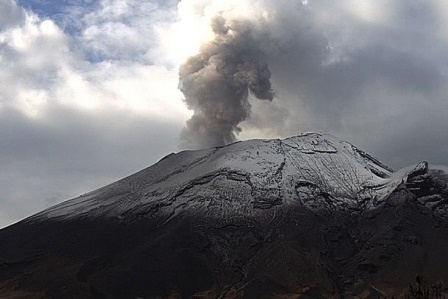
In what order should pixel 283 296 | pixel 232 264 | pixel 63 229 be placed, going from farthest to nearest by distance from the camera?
pixel 63 229 → pixel 232 264 → pixel 283 296

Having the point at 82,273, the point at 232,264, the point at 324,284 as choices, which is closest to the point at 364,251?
the point at 324,284

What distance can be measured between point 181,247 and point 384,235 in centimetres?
5471

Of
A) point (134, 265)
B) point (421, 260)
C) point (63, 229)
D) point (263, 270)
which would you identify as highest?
point (63, 229)

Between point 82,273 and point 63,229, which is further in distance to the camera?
point 63,229

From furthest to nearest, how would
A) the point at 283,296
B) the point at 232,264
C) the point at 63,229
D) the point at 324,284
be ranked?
the point at 63,229
the point at 232,264
the point at 324,284
the point at 283,296

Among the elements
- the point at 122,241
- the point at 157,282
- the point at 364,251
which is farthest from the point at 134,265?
the point at 364,251

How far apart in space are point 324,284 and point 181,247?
126 ft

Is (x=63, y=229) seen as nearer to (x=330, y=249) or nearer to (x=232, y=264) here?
(x=232, y=264)

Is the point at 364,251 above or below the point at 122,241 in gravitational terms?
below

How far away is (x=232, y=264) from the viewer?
557 ft

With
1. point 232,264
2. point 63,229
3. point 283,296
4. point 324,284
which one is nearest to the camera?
point 283,296

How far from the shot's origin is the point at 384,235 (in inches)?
7087

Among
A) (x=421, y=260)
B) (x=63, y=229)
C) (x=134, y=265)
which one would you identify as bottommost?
(x=421, y=260)

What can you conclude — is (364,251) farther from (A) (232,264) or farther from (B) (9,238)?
(B) (9,238)
